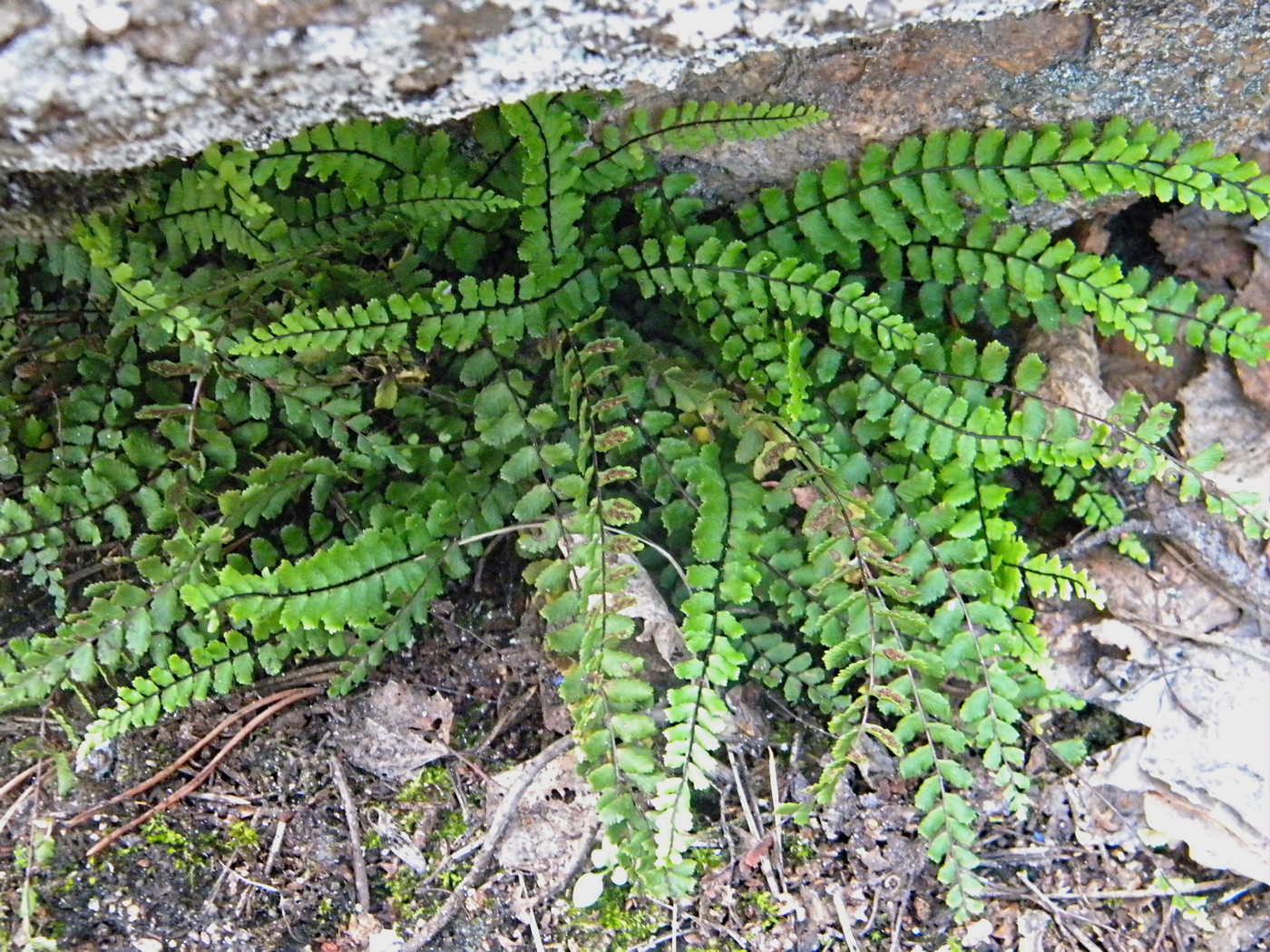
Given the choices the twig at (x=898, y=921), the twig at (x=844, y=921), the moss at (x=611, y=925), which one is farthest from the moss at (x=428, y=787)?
the twig at (x=898, y=921)

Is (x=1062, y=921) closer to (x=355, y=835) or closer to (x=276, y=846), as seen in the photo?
(x=355, y=835)

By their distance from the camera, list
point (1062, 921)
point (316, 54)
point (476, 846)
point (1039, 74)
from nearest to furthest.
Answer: point (316, 54)
point (1039, 74)
point (476, 846)
point (1062, 921)

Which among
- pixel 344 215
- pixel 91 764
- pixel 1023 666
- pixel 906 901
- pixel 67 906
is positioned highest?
pixel 344 215

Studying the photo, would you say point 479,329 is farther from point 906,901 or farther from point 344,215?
point 906,901

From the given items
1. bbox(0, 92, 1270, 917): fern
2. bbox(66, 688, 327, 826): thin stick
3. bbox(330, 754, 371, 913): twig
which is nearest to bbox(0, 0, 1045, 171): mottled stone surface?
bbox(0, 92, 1270, 917): fern

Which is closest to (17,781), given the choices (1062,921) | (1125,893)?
(1062,921)

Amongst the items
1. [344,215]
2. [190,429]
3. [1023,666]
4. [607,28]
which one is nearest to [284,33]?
[607,28]
